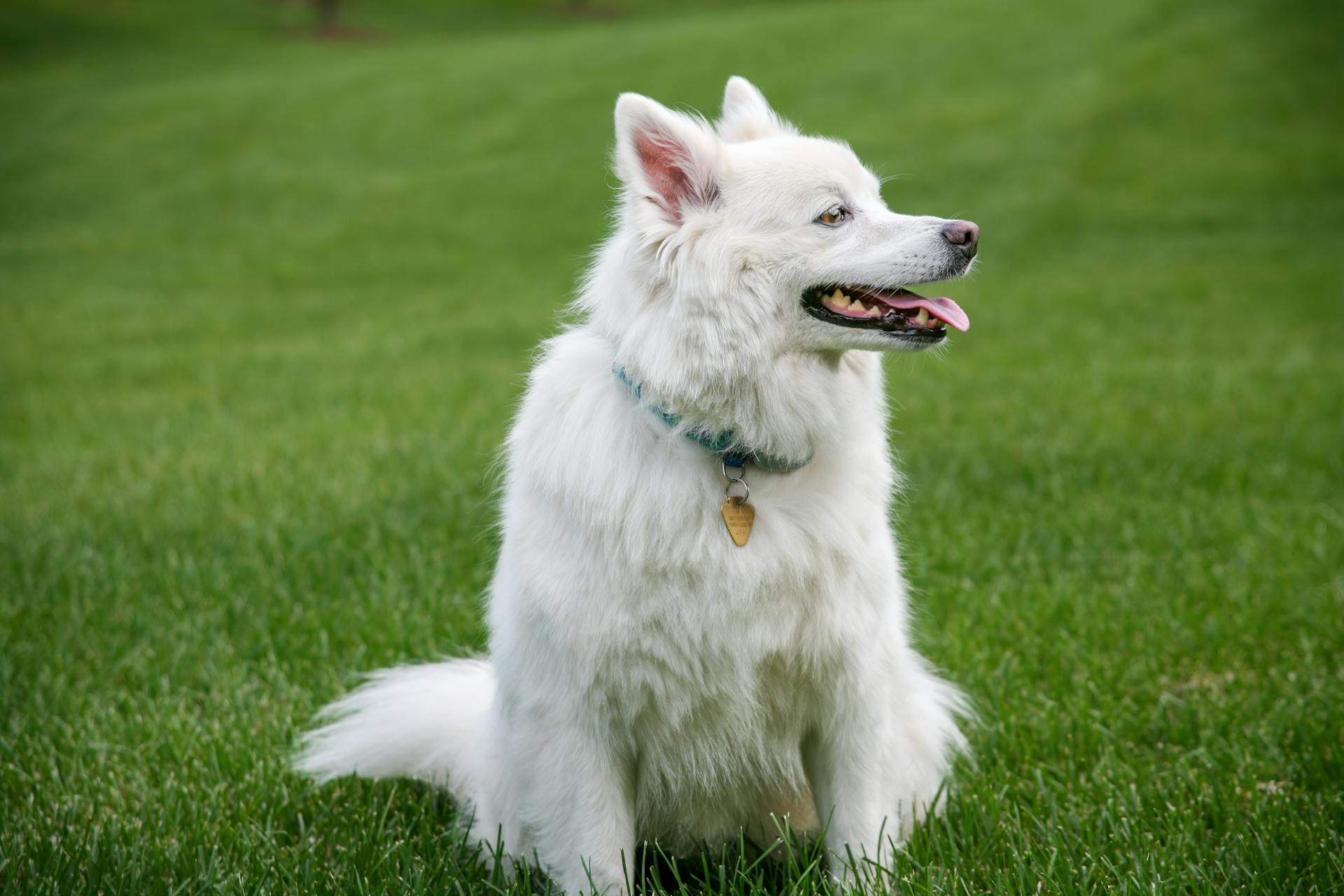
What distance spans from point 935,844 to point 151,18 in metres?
36.7

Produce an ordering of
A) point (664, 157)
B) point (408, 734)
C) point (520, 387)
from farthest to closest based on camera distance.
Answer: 1. point (520, 387)
2. point (408, 734)
3. point (664, 157)

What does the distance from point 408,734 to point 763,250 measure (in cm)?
169

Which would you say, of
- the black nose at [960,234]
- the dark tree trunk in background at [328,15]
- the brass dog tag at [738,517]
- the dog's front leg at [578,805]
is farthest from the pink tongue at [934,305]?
the dark tree trunk in background at [328,15]

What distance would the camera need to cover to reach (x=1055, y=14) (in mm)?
22297

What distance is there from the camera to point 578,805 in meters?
2.64

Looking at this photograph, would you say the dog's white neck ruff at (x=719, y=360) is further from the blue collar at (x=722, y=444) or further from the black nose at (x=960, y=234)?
the black nose at (x=960, y=234)

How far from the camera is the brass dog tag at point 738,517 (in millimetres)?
2529

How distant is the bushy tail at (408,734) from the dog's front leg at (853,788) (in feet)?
3.28

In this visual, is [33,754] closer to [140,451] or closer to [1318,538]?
[140,451]

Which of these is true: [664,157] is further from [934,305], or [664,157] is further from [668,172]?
[934,305]

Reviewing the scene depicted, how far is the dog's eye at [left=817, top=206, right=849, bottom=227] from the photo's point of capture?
2.64m

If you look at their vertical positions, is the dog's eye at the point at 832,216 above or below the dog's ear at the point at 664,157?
below

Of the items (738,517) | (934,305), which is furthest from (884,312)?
(738,517)

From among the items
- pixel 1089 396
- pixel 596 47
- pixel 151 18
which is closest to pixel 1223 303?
pixel 1089 396
